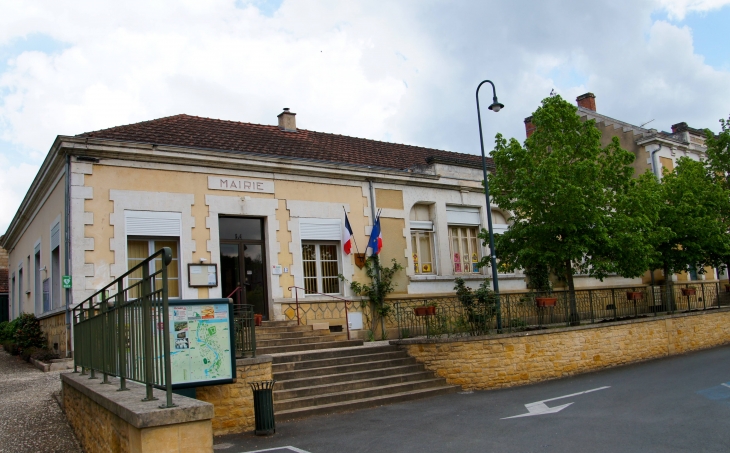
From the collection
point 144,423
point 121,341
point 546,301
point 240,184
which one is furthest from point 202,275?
point 144,423

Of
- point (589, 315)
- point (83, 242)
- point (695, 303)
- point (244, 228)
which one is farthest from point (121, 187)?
point (695, 303)

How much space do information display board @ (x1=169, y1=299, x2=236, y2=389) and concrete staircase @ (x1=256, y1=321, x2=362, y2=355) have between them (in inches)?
147

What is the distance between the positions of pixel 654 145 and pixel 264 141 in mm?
16358

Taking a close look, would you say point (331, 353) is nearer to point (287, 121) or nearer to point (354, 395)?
point (354, 395)

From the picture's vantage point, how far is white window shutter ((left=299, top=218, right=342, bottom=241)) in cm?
1603

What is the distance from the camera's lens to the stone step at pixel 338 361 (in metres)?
11.5

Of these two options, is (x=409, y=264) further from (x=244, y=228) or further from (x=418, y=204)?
(x=244, y=228)

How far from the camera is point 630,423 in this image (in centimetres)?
852

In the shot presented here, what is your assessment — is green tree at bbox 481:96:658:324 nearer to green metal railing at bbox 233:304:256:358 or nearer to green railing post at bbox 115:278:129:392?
green metal railing at bbox 233:304:256:358

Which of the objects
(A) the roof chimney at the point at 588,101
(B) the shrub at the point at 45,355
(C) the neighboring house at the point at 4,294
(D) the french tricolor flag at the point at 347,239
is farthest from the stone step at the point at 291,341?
(A) the roof chimney at the point at 588,101

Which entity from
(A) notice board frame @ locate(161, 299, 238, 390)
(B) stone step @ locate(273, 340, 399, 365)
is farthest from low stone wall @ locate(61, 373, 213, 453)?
(B) stone step @ locate(273, 340, 399, 365)

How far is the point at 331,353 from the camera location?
12.5 meters

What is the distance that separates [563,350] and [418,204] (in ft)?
21.4

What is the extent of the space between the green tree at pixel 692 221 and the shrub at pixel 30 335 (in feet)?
58.0
